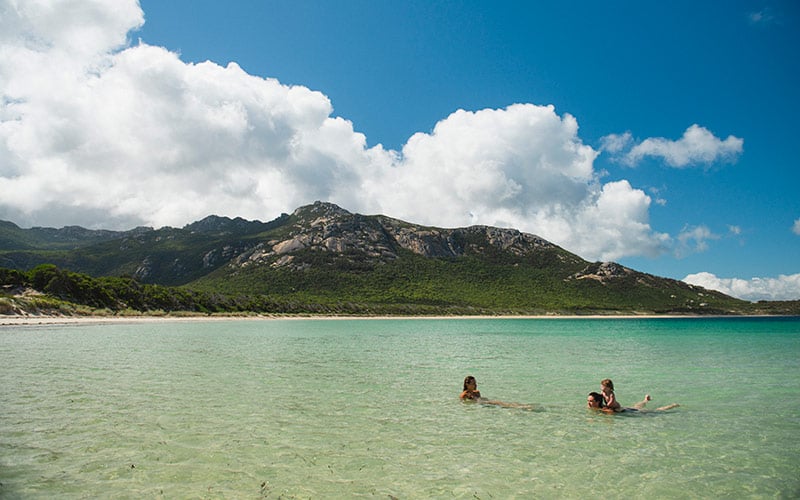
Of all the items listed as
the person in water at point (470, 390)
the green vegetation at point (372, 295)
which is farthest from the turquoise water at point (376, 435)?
the green vegetation at point (372, 295)

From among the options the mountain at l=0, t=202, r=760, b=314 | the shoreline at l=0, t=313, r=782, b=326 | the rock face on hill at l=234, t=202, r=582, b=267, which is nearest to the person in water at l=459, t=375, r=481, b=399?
the shoreline at l=0, t=313, r=782, b=326

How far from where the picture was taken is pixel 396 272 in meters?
165

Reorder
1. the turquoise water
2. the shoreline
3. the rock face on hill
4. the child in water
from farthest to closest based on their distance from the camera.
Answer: the rock face on hill
the shoreline
the child in water
the turquoise water

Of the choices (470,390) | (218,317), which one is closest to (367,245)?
(218,317)

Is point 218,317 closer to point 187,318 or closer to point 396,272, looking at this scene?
point 187,318

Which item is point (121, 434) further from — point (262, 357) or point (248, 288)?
point (248, 288)

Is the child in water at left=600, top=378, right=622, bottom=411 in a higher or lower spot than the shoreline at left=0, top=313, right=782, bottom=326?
higher

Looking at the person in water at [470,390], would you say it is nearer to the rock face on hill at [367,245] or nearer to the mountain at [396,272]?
the mountain at [396,272]

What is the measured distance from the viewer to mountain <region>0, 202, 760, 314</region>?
5600 inches

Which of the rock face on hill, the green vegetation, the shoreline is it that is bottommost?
the shoreline

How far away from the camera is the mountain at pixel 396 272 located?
467 ft

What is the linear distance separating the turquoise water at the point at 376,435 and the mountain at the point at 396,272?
105324 millimetres

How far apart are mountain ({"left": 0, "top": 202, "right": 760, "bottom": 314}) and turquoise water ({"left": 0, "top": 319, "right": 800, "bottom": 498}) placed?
105 m

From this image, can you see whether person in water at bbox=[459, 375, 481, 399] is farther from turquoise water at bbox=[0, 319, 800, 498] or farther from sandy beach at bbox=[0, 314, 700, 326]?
sandy beach at bbox=[0, 314, 700, 326]
